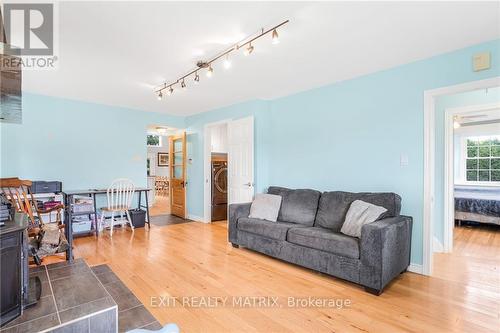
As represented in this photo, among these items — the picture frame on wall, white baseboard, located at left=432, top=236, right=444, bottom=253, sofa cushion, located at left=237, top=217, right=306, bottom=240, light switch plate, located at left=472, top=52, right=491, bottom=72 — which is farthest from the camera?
the picture frame on wall

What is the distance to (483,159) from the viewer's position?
6.45 m

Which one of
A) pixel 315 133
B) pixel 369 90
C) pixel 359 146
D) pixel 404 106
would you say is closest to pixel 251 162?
pixel 315 133

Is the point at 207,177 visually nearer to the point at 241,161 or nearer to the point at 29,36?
the point at 241,161

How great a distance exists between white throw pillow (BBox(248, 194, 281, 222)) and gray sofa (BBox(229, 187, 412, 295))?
94 mm

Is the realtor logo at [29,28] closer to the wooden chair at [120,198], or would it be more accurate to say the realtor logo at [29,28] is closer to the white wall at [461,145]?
the wooden chair at [120,198]

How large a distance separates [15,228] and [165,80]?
2663 millimetres

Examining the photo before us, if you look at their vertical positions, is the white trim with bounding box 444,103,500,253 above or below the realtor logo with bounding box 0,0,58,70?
below

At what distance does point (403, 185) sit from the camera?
10.0ft

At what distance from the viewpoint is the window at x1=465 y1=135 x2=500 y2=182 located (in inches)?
248

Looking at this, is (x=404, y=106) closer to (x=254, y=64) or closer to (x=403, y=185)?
(x=403, y=185)

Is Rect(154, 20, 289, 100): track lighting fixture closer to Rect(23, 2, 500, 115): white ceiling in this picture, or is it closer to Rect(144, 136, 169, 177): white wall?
Rect(23, 2, 500, 115): white ceiling

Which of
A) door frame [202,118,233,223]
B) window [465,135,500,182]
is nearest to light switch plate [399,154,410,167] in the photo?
door frame [202,118,233,223]

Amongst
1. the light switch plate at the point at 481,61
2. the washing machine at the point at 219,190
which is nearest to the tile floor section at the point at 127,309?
the washing machine at the point at 219,190

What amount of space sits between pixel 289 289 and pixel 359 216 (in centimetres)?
109
